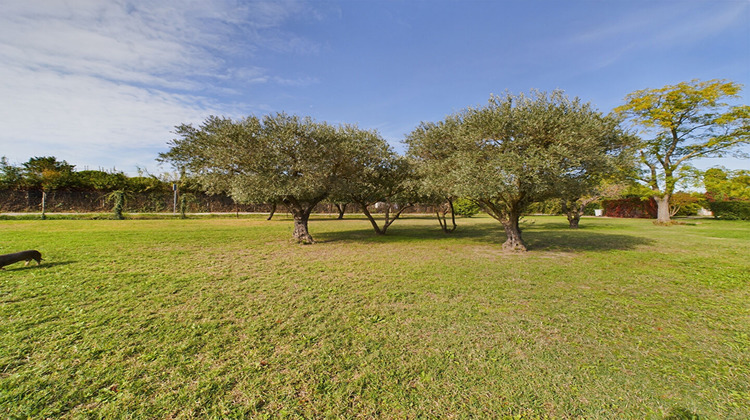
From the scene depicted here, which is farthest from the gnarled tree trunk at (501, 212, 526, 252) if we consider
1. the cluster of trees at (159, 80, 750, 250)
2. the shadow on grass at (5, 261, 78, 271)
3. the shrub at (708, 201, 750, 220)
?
the shrub at (708, 201, 750, 220)

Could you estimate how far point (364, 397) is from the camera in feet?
8.23

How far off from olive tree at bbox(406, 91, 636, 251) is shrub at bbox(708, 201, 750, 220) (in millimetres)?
32486

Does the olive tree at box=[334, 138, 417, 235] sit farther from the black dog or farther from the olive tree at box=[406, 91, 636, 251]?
the black dog

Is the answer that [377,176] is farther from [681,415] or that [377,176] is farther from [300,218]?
[681,415]

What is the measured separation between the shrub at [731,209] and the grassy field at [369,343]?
33.5 meters

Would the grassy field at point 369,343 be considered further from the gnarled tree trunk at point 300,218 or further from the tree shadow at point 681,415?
the gnarled tree trunk at point 300,218

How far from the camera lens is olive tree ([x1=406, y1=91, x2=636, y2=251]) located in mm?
8289

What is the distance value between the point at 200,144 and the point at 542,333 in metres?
12.3

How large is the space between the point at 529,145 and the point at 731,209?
36294 millimetres

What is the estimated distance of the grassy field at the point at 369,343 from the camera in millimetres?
2445

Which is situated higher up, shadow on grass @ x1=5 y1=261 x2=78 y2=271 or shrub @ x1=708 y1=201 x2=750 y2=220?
shrub @ x1=708 y1=201 x2=750 y2=220

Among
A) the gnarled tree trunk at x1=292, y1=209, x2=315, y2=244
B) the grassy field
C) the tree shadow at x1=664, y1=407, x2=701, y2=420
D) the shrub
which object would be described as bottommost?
the tree shadow at x1=664, y1=407, x2=701, y2=420

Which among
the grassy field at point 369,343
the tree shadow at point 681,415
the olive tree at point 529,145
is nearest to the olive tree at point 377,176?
the olive tree at point 529,145

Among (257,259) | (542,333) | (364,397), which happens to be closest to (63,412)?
(364,397)
